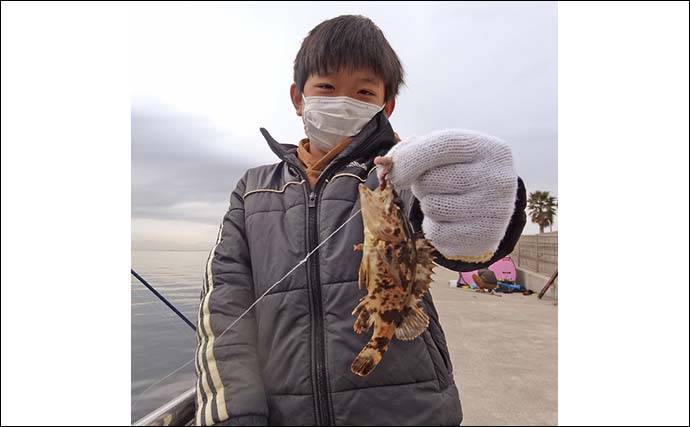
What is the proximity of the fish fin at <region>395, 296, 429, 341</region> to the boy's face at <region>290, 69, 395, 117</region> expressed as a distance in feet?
1.62

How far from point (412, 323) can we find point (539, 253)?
1482 mm

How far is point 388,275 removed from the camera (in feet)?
2.61

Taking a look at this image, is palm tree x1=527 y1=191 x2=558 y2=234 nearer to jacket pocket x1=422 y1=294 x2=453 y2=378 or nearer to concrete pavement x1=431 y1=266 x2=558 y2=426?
concrete pavement x1=431 y1=266 x2=558 y2=426

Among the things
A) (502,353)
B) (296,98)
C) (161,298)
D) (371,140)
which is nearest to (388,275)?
(371,140)

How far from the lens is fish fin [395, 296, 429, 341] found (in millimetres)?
788

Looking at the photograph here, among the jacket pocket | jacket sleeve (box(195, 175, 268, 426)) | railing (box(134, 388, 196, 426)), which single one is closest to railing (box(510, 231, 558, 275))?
the jacket pocket

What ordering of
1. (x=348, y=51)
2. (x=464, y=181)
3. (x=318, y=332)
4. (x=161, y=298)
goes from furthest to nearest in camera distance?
(x=161, y=298) → (x=348, y=51) → (x=318, y=332) → (x=464, y=181)

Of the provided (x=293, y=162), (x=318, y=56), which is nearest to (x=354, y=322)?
(x=293, y=162)

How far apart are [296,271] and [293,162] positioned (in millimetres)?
288

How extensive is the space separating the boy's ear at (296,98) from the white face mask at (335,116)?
7cm

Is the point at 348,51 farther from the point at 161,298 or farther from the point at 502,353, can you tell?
the point at 502,353

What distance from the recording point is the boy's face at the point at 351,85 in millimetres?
934

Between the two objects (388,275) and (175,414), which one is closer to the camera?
(388,275)

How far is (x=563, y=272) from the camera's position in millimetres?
1059
